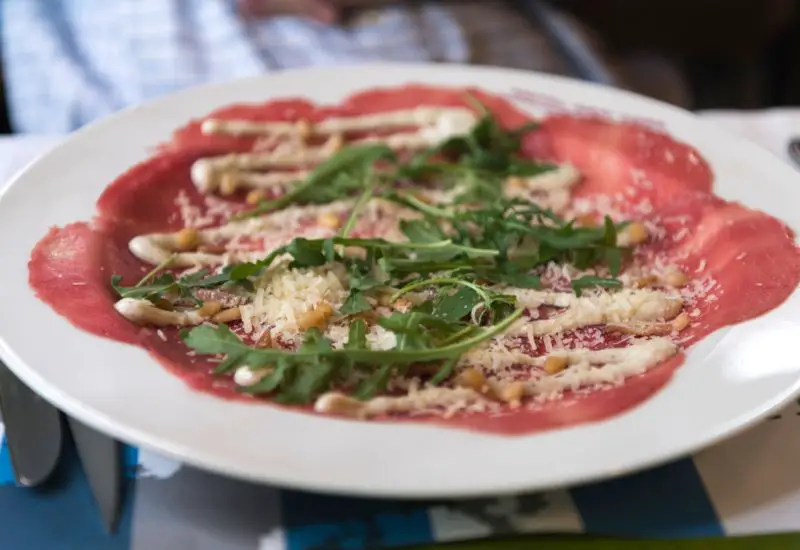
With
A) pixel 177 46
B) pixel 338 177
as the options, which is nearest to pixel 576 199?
pixel 338 177

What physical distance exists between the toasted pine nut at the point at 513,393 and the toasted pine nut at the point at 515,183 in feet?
1.60

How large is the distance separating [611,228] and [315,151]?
47 cm

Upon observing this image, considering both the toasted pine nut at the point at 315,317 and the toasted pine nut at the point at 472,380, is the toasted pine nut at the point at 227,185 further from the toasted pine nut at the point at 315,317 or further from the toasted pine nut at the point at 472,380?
the toasted pine nut at the point at 472,380

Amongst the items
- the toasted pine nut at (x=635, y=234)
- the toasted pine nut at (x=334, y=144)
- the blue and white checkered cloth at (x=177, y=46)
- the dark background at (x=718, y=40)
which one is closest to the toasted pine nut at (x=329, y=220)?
the toasted pine nut at (x=334, y=144)

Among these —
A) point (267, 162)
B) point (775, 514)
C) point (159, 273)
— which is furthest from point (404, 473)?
point (267, 162)

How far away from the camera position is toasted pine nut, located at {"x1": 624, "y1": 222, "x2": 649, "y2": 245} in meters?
1.15

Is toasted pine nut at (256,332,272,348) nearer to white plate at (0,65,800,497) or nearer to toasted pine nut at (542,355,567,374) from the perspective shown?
white plate at (0,65,800,497)

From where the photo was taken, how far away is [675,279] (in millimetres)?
1057

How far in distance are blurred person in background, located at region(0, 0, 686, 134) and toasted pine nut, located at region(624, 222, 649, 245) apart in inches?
39.4

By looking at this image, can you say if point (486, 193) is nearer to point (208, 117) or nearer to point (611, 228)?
point (611, 228)

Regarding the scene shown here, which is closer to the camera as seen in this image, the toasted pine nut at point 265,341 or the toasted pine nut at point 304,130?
the toasted pine nut at point 265,341

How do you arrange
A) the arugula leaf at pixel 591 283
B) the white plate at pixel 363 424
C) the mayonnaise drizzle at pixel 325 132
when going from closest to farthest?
the white plate at pixel 363 424
the arugula leaf at pixel 591 283
the mayonnaise drizzle at pixel 325 132

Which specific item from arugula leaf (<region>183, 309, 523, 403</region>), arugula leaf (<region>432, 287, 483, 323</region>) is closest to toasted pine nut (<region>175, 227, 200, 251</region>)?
arugula leaf (<region>183, 309, 523, 403</region>)

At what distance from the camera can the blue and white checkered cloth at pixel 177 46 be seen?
1980mm
